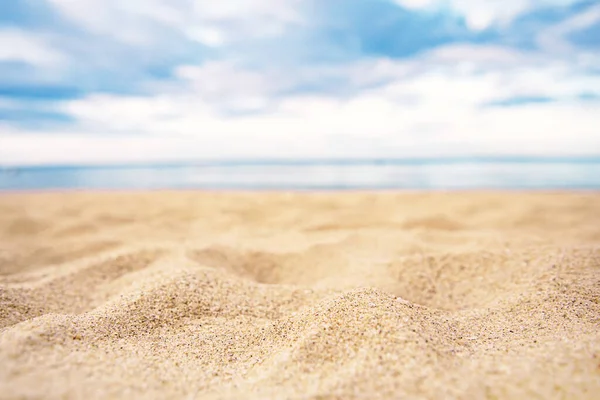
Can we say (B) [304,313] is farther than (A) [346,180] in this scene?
No

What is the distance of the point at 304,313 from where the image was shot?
2.04 meters

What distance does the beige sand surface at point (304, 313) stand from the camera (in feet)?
4.57

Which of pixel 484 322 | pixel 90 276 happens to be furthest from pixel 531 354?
pixel 90 276

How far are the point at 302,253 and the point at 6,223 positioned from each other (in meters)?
3.94

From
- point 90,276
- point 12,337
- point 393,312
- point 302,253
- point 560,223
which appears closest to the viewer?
point 12,337

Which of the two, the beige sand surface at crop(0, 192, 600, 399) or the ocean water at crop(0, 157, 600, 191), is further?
the ocean water at crop(0, 157, 600, 191)

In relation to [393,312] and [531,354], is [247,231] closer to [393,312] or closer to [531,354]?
[393,312]

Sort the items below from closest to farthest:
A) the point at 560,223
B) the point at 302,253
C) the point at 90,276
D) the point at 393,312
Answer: the point at 393,312 → the point at 90,276 → the point at 302,253 → the point at 560,223

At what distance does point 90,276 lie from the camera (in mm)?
3002

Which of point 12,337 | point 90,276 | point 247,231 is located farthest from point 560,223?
point 12,337

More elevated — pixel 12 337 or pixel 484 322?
pixel 12 337

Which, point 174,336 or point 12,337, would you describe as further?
point 174,336

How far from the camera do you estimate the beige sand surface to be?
1394mm

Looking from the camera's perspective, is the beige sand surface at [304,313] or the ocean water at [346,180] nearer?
the beige sand surface at [304,313]
